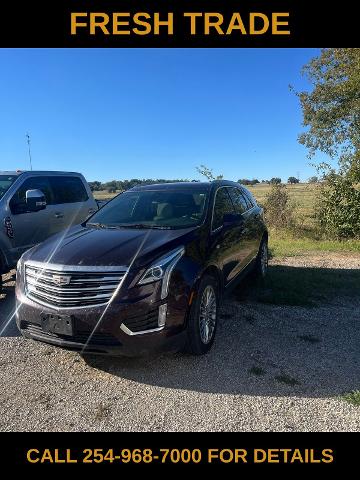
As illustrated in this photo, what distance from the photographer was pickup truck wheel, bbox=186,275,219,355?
3.29 metres

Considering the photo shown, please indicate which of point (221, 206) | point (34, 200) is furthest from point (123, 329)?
point (34, 200)

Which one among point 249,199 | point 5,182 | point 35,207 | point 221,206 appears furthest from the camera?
point 249,199

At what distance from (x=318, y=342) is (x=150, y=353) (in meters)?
2.00

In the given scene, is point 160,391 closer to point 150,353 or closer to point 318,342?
point 150,353

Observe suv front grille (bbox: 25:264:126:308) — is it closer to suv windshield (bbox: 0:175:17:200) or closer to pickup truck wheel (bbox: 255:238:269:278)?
suv windshield (bbox: 0:175:17:200)

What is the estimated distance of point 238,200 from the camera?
5426 millimetres

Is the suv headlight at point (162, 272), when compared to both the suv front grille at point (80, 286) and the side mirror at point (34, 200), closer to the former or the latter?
the suv front grille at point (80, 286)

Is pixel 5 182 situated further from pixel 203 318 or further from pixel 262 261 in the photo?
pixel 262 261

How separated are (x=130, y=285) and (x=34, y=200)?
311 cm

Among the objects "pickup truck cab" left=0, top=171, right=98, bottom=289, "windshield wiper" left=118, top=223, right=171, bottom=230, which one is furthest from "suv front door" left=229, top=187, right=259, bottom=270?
"pickup truck cab" left=0, top=171, right=98, bottom=289

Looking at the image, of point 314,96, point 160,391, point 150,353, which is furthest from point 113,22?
point 314,96

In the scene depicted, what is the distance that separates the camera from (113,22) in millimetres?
4918
